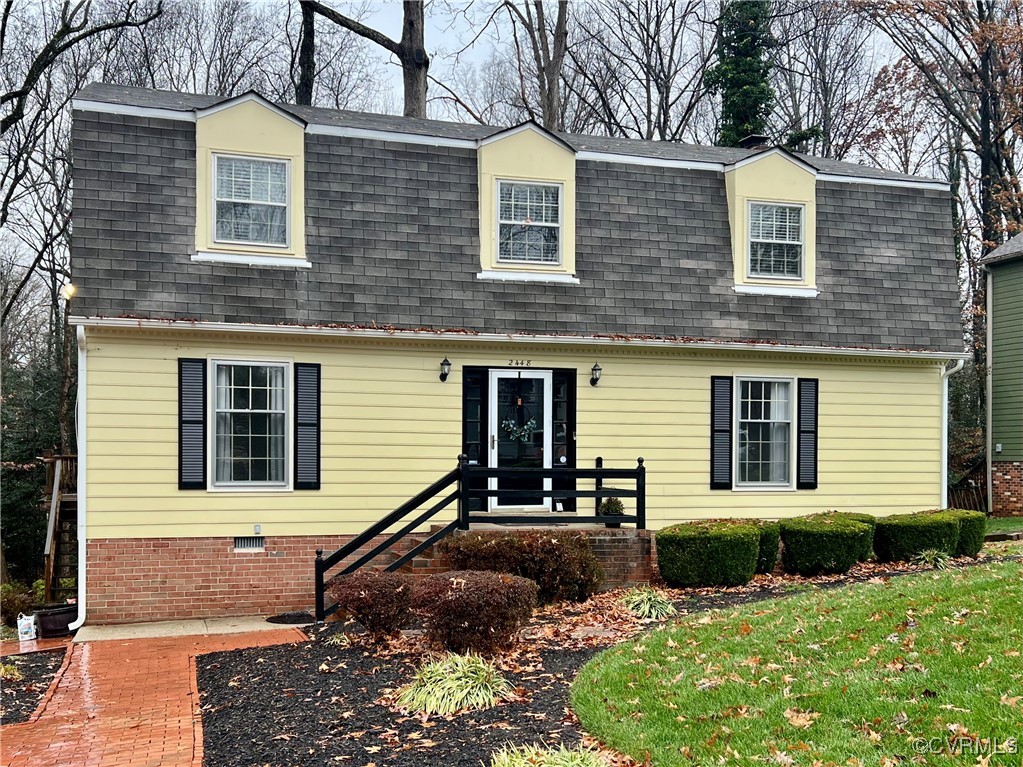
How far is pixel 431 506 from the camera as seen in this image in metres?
12.7

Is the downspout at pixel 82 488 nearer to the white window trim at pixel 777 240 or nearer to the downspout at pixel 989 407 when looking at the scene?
the white window trim at pixel 777 240

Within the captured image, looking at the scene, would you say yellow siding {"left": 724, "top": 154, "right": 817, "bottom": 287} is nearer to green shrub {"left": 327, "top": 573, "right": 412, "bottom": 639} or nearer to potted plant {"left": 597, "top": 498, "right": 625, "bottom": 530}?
potted plant {"left": 597, "top": 498, "right": 625, "bottom": 530}

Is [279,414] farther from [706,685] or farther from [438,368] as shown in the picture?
[706,685]

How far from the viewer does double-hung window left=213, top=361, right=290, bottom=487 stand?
1204 cm

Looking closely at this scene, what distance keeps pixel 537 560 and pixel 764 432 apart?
497 centimetres

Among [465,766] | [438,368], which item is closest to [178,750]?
[465,766]

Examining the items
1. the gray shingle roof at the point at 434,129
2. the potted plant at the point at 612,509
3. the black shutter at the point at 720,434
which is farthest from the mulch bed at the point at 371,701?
the gray shingle roof at the point at 434,129

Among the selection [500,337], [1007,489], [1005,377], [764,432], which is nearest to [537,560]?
[500,337]

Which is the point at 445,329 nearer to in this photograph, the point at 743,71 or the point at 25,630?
the point at 25,630

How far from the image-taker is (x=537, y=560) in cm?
1086

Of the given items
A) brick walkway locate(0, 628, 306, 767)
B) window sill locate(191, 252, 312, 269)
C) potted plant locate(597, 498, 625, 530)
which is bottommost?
brick walkway locate(0, 628, 306, 767)

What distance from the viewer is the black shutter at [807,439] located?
46.4 ft

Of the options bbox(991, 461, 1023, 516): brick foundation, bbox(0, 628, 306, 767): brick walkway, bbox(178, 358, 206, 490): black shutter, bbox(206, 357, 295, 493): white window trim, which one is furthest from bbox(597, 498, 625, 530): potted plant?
bbox(991, 461, 1023, 516): brick foundation

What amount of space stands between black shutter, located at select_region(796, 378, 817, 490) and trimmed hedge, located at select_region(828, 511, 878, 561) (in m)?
0.70
